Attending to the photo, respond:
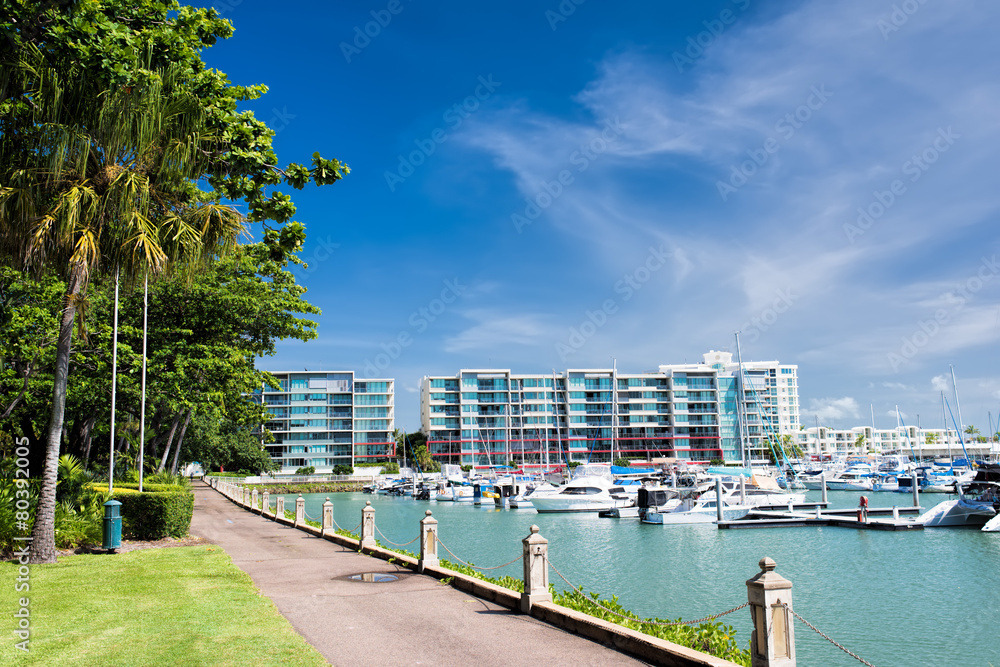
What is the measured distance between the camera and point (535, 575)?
12453mm

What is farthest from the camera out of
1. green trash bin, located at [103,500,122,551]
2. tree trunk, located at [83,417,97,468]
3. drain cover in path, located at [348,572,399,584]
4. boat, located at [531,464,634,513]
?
boat, located at [531,464,634,513]

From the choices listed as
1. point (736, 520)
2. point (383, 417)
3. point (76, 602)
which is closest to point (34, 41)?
point (76, 602)

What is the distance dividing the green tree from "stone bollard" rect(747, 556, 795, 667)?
9352 mm

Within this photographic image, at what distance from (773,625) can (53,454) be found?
1597 centimetres

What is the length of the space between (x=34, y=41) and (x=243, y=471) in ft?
368

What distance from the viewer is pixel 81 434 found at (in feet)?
109

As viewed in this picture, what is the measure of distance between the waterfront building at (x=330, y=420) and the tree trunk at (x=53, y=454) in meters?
119

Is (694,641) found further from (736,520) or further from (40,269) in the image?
(736,520)

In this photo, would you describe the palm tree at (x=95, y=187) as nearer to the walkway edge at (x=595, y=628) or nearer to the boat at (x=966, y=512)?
the walkway edge at (x=595, y=628)

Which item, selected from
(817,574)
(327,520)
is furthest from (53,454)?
(817,574)

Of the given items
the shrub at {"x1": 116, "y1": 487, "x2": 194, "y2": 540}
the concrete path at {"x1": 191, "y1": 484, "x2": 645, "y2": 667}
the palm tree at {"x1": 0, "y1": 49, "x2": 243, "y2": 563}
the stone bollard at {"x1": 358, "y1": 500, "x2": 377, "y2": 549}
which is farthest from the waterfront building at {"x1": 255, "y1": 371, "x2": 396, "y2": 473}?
the palm tree at {"x1": 0, "y1": 49, "x2": 243, "y2": 563}

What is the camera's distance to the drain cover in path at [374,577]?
15703 mm

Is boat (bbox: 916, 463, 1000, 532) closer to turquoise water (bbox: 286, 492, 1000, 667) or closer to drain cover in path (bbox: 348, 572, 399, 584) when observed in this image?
turquoise water (bbox: 286, 492, 1000, 667)

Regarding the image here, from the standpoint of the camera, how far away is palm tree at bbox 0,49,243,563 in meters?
14.0
